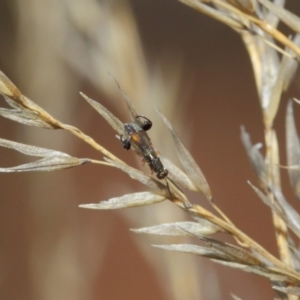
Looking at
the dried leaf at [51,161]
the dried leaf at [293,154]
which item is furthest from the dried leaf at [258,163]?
the dried leaf at [51,161]

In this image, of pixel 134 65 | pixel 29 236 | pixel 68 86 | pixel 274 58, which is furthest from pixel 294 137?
pixel 29 236

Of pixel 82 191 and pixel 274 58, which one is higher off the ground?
pixel 82 191

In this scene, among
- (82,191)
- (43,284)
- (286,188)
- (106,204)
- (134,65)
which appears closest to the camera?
(106,204)

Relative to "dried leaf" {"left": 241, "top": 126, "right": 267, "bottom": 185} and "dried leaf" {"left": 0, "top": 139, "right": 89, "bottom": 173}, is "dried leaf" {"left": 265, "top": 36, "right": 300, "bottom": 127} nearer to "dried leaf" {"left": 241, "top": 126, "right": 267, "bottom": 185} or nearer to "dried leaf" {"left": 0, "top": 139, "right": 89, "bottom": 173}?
"dried leaf" {"left": 241, "top": 126, "right": 267, "bottom": 185}

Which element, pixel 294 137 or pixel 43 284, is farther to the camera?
pixel 43 284

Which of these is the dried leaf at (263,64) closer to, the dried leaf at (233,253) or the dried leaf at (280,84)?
the dried leaf at (280,84)

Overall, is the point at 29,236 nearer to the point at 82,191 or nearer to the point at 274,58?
the point at 82,191

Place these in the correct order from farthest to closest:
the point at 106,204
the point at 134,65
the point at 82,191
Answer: the point at 82,191 → the point at 134,65 → the point at 106,204
